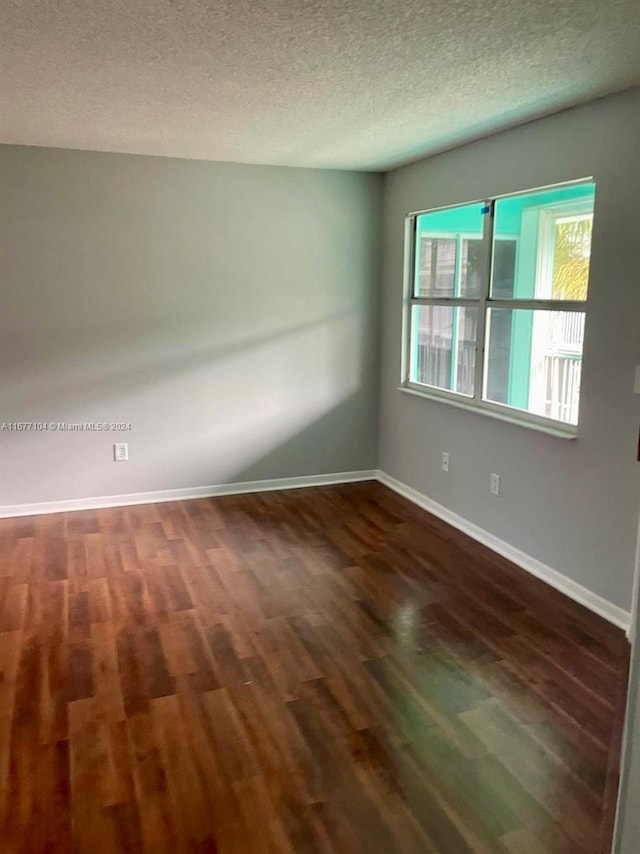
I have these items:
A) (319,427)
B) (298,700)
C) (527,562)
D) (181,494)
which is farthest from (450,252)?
(298,700)

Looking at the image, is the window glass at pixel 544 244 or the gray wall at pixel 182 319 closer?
the window glass at pixel 544 244

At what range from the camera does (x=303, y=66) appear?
2.56 metres

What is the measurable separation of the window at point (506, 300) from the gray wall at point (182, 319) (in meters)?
0.64

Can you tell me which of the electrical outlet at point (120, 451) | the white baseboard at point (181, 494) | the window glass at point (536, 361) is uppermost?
the window glass at point (536, 361)

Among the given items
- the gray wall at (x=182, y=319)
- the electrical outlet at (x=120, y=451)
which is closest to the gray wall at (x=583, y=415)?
the gray wall at (x=182, y=319)

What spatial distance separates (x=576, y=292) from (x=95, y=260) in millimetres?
2945

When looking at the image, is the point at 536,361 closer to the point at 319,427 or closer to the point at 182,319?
the point at 319,427

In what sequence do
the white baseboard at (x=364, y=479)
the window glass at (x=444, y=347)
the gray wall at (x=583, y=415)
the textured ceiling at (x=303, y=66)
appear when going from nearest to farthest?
the textured ceiling at (x=303, y=66) → the gray wall at (x=583, y=415) → the white baseboard at (x=364, y=479) → the window glass at (x=444, y=347)

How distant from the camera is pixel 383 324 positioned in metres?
5.18

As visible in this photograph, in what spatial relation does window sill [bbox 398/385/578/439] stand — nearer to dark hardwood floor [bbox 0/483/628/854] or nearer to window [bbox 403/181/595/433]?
window [bbox 403/181/595/433]

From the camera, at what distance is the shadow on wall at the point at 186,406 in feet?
14.6

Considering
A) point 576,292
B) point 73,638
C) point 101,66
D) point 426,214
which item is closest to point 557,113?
point 576,292

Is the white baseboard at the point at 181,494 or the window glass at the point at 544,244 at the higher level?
the window glass at the point at 544,244

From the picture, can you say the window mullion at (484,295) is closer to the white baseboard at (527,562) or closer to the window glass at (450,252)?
the window glass at (450,252)
